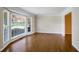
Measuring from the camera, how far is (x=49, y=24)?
10984 mm

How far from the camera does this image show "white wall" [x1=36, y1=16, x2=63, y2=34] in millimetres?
10789

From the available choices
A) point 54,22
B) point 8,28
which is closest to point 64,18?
point 54,22

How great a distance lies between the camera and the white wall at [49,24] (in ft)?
35.4

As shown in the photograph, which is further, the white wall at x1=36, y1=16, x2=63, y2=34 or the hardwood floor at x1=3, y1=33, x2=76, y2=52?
the white wall at x1=36, y1=16, x2=63, y2=34

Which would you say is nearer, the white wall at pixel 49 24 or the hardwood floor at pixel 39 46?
the hardwood floor at pixel 39 46

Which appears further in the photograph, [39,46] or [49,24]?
[49,24]

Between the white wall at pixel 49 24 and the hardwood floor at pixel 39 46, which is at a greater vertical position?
the white wall at pixel 49 24

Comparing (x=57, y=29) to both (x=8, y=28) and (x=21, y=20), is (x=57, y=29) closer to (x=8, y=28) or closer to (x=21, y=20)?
(x=21, y=20)

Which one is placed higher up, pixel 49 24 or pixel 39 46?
pixel 49 24

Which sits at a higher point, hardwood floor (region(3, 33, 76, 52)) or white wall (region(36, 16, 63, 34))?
white wall (region(36, 16, 63, 34))
